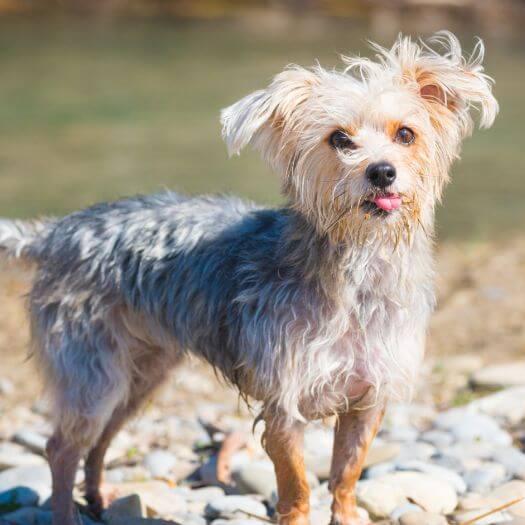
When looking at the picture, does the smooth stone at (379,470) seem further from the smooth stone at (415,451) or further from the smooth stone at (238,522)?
the smooth stone at (238,522)

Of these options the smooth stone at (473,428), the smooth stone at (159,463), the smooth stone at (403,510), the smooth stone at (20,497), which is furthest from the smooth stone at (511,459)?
the smooth stone at (20,497)

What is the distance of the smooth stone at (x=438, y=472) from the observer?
5236 mm

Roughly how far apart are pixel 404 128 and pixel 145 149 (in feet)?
38.3

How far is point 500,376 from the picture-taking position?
22.9 feet

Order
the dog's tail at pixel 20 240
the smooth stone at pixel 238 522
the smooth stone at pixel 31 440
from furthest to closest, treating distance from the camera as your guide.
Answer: the smooth stone at pixel 31 440
the dog's tail at pixel 20 240
the smooth stone at pixel 238 522

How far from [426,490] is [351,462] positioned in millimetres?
581

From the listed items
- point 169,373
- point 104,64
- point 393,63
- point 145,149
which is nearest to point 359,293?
point 393,63

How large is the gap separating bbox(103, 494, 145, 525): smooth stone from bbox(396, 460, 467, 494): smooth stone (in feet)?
4.54

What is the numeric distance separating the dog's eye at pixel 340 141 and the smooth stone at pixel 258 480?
76.5 inches

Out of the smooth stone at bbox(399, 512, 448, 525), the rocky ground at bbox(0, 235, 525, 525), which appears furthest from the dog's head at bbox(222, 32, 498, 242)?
the smooth stone at bbox(399, 512, 448, 525)

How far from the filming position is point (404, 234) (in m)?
4.25

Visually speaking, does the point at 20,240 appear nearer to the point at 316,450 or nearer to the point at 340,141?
the point at 340,141

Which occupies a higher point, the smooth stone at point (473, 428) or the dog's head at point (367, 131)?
the dog's head at point (367, 131)

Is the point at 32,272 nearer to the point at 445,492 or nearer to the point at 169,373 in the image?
the point at 169,373
